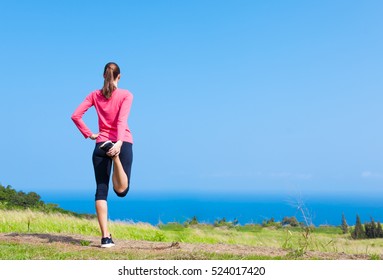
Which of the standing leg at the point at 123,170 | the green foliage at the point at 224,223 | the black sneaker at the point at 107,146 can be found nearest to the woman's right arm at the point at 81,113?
the black sneaker at the point at 107,146

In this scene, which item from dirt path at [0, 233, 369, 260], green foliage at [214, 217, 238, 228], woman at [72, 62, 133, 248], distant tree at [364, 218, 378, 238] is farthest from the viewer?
distant tree at [364, 218, 378, 238]

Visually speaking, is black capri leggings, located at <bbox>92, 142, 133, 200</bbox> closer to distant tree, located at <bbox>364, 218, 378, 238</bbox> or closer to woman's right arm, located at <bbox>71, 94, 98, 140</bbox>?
woman's right arm, located at <bbox>71, 94, 98, 140</bbox>

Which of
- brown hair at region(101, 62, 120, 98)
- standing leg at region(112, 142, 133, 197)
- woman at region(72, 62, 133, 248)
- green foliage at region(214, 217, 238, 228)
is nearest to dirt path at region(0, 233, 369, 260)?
woman at region(72, 62, 133, 248)

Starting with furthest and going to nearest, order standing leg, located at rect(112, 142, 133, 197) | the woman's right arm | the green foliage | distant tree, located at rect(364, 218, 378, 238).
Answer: distant tree, located at rect(364, 218, 378, 238), the green foliage, the woman's right arm, standing leg, located at rect(112, 142, 133, 197)

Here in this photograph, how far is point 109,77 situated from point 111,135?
94 centimetres

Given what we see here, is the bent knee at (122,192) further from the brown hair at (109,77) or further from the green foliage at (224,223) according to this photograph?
the green foliage at (224,223)

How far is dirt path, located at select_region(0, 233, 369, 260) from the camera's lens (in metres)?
8.67

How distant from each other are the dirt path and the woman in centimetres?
62

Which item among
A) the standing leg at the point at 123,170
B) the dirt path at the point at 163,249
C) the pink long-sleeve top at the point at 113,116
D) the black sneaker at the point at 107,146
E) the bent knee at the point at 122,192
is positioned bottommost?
the dirt path at the point at 163,249

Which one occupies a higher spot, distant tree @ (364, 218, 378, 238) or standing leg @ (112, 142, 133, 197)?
distant tree @ (364, 218, 378, 238)

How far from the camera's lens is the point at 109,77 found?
9.02 m

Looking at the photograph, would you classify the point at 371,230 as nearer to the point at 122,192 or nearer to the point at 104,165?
the point at 122,192

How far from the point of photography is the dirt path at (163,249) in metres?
8.67
